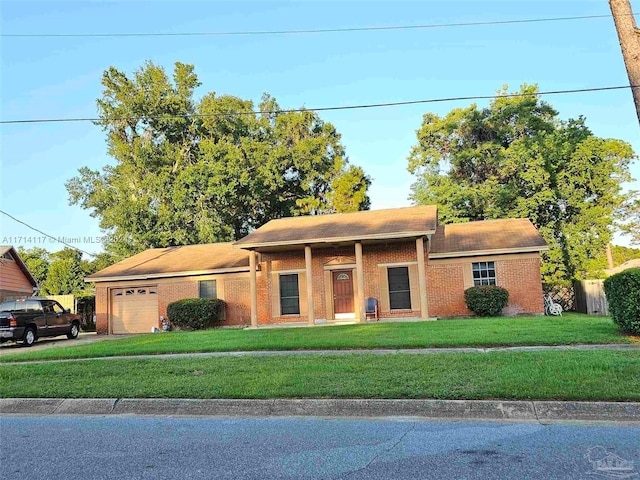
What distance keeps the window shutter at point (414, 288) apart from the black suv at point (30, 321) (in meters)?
13.6

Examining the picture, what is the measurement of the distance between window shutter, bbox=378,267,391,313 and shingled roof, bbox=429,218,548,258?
197cm

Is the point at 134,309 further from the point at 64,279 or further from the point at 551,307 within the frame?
the point at 551,307

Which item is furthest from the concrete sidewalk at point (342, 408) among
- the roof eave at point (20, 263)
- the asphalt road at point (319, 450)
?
the roof eave at point (20, 263)

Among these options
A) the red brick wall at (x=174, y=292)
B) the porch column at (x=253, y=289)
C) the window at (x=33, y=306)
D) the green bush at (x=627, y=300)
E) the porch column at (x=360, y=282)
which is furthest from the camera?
the red brick wall at (x=174, y=292)

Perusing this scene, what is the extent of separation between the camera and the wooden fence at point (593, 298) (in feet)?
67.8

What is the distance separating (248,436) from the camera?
5957mm

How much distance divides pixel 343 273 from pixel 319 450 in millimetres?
17230

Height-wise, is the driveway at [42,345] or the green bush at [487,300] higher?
the green bush at [487,300]

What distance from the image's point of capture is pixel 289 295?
75.3 ft

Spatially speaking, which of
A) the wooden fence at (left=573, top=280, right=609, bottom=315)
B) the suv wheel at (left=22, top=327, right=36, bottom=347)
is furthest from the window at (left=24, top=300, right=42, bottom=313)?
the wooden fence at (left=573, top=280, right=609, bottom=315)

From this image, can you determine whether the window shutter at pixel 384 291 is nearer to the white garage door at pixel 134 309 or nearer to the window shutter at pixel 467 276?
the window shutter at pixel 467 276

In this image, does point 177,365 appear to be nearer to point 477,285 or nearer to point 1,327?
point 1,327

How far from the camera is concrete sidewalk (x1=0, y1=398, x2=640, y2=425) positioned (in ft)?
20.6

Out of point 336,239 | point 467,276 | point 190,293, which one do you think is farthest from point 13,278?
point 467,276
